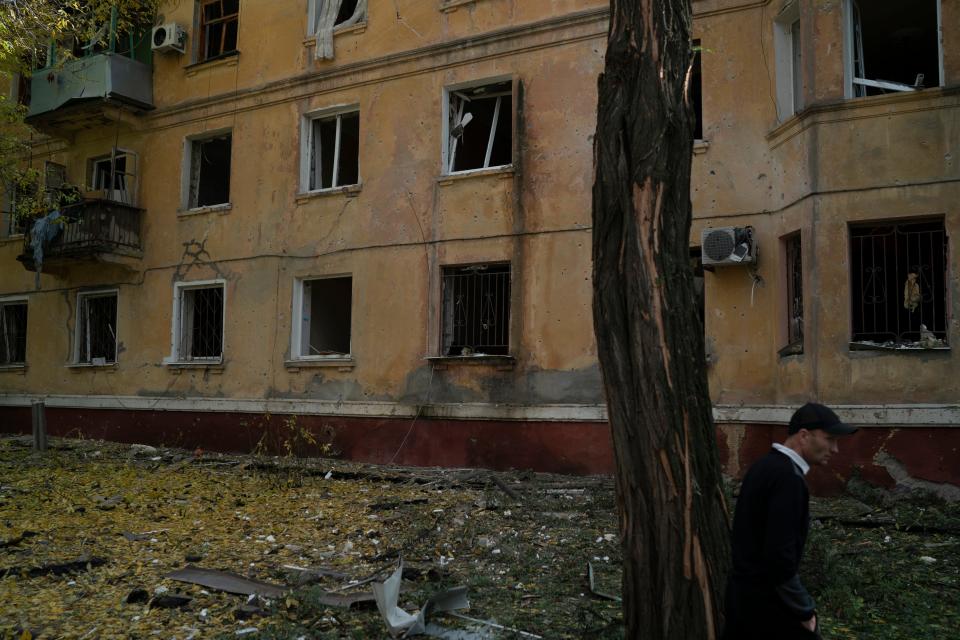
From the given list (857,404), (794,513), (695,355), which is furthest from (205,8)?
(794,513)

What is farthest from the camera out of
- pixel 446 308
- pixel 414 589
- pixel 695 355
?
pixel 446 308

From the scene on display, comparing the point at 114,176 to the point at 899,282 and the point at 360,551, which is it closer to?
the point at 360,551

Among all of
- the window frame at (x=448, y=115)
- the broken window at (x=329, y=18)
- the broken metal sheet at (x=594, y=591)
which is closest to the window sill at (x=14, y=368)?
the broken window at (x=329, y=18)

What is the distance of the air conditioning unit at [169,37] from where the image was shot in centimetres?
1689

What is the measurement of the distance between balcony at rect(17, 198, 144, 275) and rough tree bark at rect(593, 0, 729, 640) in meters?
14.4

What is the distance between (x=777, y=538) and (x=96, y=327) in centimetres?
1773

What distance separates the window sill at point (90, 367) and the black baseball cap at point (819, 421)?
16.4m

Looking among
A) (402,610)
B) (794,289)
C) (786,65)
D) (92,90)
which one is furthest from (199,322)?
(402,610)

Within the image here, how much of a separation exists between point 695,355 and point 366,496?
23.3 feet

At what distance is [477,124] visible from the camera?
1520 cm

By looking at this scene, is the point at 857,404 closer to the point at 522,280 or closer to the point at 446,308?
the point at 522,280

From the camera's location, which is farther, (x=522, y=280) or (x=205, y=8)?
(x=205, y=8)

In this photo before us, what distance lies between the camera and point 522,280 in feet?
42.0

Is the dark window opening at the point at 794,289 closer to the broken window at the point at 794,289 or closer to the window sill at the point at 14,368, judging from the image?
the broken window at the point at 794,289
